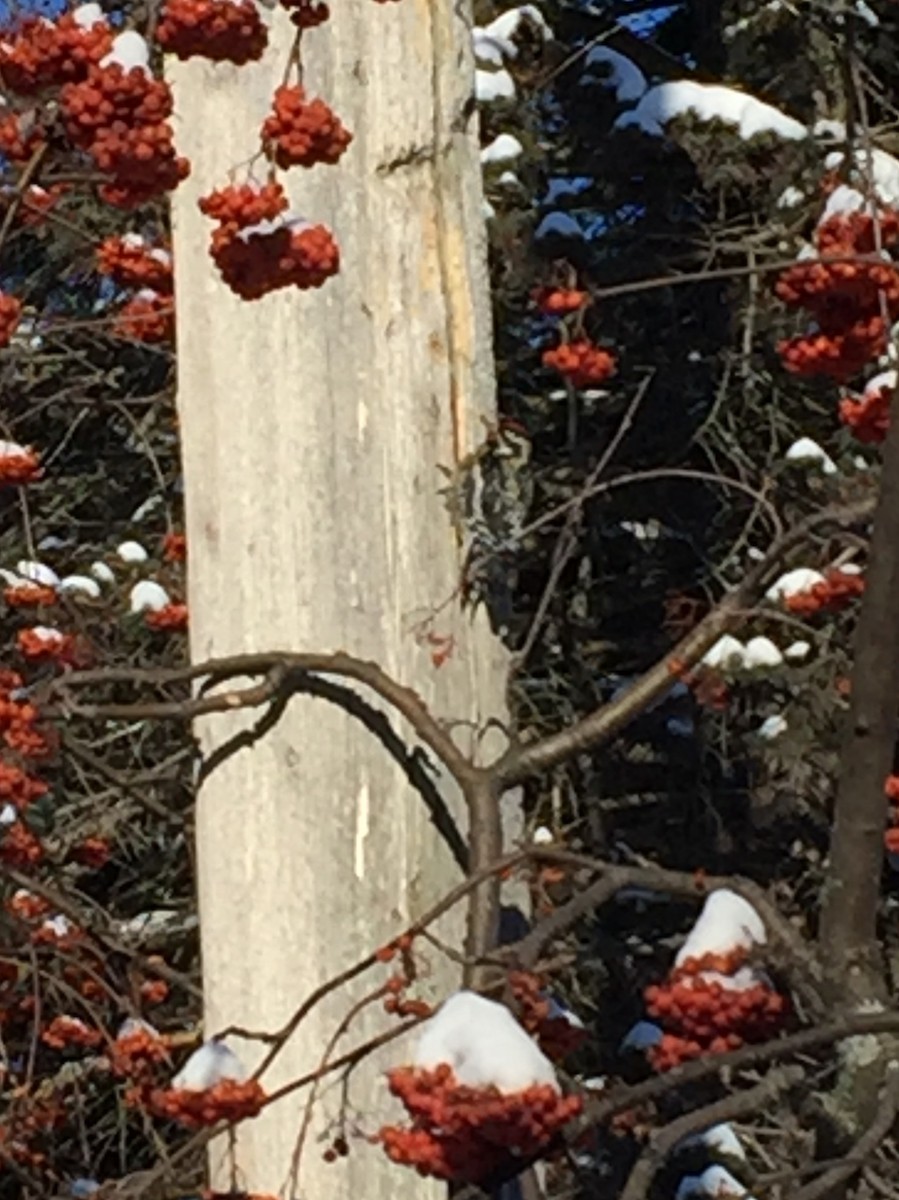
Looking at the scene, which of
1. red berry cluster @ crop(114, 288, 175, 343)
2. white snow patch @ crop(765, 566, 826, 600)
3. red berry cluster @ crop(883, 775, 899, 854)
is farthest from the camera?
white snow patch @ crop(765, 566, 826, 600)

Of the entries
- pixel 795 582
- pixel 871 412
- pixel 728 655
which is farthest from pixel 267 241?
pixel 728 655

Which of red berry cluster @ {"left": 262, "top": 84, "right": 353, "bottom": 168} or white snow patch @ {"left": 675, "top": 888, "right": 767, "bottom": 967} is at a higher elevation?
red berry cluster @ {"left": 262, "top": 84, "right": 353, "bottom": 168}

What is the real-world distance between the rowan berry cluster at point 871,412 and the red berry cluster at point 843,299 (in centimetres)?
6

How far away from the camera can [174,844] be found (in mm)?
6715

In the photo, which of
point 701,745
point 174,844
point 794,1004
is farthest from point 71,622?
point 794,1004

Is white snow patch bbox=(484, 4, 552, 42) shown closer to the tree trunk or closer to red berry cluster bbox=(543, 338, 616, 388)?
red berry cluster bbox=(543, 338, 616, 388)

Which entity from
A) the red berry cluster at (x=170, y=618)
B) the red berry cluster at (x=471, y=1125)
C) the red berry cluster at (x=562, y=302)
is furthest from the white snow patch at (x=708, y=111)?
the red berry cluster at (x=471, y=1125)

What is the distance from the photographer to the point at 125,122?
2357 mm

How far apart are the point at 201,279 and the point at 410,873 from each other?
2.14 feet

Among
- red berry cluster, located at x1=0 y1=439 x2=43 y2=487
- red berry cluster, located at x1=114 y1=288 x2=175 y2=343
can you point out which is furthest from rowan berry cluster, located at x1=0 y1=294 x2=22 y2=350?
red berry cluster, located at x1=0 y1=439 x2=43 y2=487

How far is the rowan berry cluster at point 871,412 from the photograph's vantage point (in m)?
2.99

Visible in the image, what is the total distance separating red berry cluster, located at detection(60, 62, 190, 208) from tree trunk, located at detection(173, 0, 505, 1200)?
117 mm

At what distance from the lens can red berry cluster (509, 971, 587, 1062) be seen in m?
2.09

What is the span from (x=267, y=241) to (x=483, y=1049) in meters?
0.89
